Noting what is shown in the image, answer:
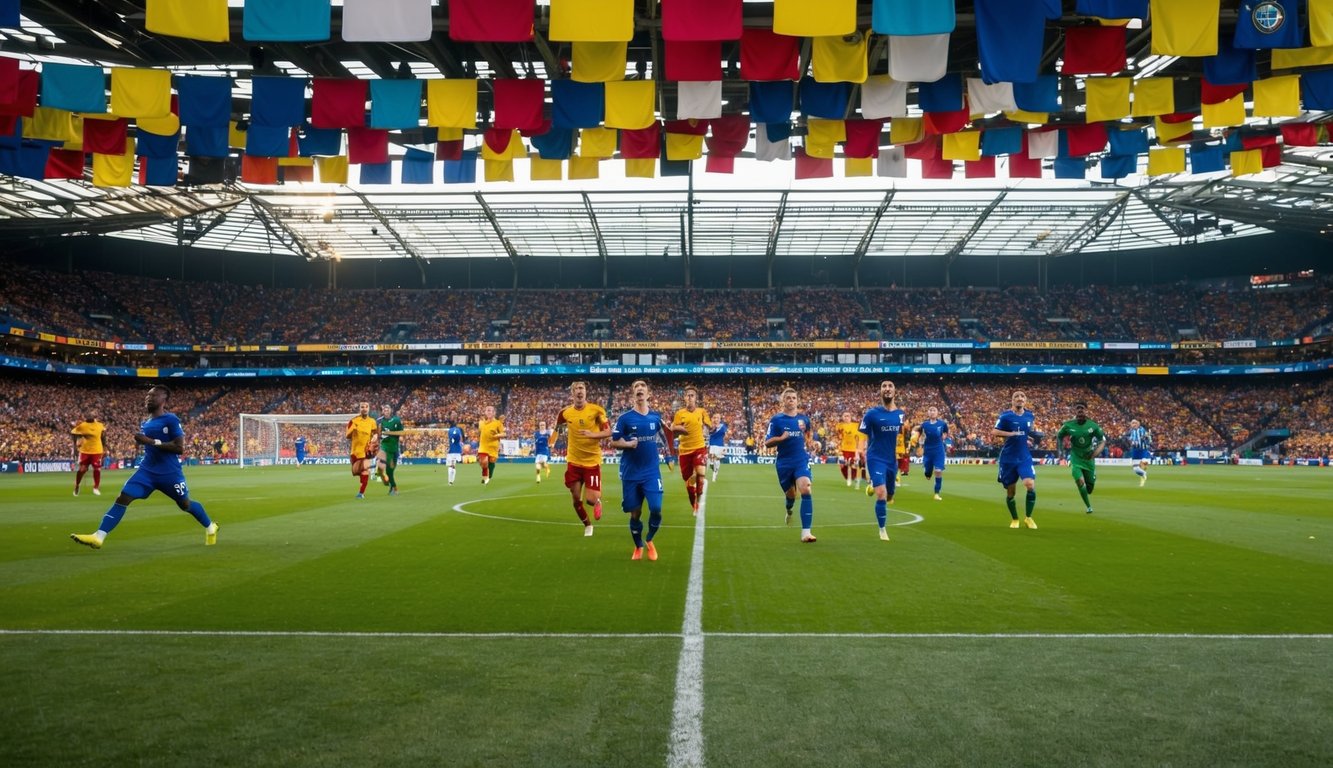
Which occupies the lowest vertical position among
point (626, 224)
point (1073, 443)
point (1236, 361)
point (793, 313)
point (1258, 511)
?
point (1258, 511)

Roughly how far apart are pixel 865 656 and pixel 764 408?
58998 millimetres

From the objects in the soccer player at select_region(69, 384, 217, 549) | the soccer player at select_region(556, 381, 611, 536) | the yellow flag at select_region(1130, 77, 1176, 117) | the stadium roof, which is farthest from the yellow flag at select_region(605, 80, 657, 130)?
the stadium roof

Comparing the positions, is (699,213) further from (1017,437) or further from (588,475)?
(588,475)

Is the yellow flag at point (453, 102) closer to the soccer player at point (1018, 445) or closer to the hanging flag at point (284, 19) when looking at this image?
the hanging flag at point (284, 19)

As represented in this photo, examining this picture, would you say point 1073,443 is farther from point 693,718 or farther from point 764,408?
point 764,408

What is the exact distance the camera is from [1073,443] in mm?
18703

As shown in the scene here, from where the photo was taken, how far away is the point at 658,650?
6.96 metres

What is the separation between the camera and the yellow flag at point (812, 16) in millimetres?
12492

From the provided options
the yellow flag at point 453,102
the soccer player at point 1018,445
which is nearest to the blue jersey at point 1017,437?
the soccer player at point 1018,445

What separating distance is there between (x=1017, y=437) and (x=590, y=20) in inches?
413

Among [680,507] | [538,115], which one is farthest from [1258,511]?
[538,115]

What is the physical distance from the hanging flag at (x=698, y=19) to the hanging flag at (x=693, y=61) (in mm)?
1342

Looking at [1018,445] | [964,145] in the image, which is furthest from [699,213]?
[1018,445]

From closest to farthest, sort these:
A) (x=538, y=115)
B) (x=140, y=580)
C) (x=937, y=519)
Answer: (x=140, y=580)
(x=538, y=115)
(x=937, y=519)
